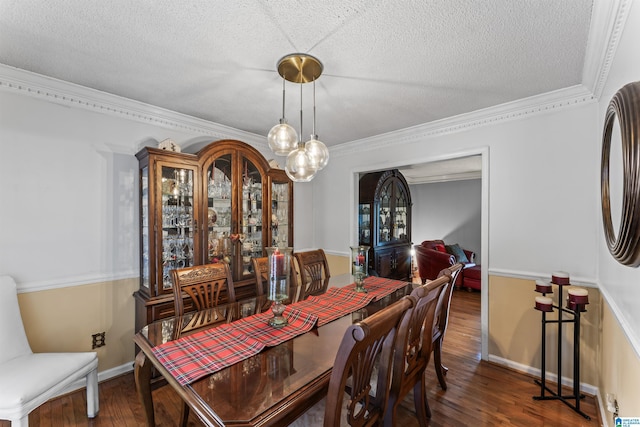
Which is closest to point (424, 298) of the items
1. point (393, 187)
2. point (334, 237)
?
point (334, 237)

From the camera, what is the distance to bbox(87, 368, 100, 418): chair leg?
187cm

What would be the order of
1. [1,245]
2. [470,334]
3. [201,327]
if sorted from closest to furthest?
[201,327], [1,245], [470,334]

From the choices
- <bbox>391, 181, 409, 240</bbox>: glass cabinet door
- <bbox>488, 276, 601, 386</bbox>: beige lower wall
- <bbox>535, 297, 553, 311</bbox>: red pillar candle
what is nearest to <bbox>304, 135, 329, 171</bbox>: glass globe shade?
<bbox>535, 297, 553, 311</bbox>: red pillar candle

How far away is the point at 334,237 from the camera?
4023mm

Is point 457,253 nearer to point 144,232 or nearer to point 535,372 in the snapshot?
point 535,372

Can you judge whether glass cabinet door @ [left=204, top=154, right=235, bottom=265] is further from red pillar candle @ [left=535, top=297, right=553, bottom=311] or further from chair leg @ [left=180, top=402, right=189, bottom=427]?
red pillar candle @ [left=535, top=297, right=553, bottom=311]

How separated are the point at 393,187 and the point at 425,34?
3.65 meters

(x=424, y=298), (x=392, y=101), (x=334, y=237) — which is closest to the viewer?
(x=424, y=298)

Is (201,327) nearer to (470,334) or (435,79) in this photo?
(435,79)

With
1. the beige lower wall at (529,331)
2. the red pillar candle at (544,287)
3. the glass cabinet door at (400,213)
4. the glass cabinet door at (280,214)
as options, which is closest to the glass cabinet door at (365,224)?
the glass cabinet door at (400,213)

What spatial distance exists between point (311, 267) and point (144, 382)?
1.66 metres

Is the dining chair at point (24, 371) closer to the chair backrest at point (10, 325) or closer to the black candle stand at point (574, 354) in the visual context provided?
the chair backrest at point (10, 325)

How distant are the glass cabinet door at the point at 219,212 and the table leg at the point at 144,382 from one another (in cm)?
139

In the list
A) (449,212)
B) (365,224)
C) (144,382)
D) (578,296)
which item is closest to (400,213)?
(365,224)
